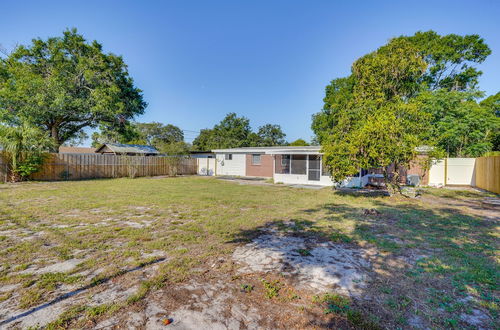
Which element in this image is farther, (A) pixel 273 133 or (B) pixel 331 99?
(A) pixel 273 133

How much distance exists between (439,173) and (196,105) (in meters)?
26.7

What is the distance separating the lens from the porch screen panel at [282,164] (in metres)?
15.7

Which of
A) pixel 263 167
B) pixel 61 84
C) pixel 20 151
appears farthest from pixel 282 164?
pixel 61 84

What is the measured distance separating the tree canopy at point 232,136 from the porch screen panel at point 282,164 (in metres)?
23.9

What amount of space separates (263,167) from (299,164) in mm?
5451

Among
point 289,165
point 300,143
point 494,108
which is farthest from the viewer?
point 300,143

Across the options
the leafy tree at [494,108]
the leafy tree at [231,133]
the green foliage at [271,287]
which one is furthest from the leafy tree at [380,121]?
the leafy tree at [231,133]

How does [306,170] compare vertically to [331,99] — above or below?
below

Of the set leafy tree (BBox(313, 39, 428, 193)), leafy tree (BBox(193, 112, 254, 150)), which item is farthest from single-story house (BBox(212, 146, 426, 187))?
leafy tree (BBox(193, 112, 254, 150))

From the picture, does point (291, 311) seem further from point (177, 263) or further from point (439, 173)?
point (439, 173)

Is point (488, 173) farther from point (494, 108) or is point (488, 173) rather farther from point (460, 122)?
point (494, 108)

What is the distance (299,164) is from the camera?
598 inches

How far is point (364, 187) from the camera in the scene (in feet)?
44.8

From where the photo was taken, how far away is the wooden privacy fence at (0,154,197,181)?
1502 centimetres
